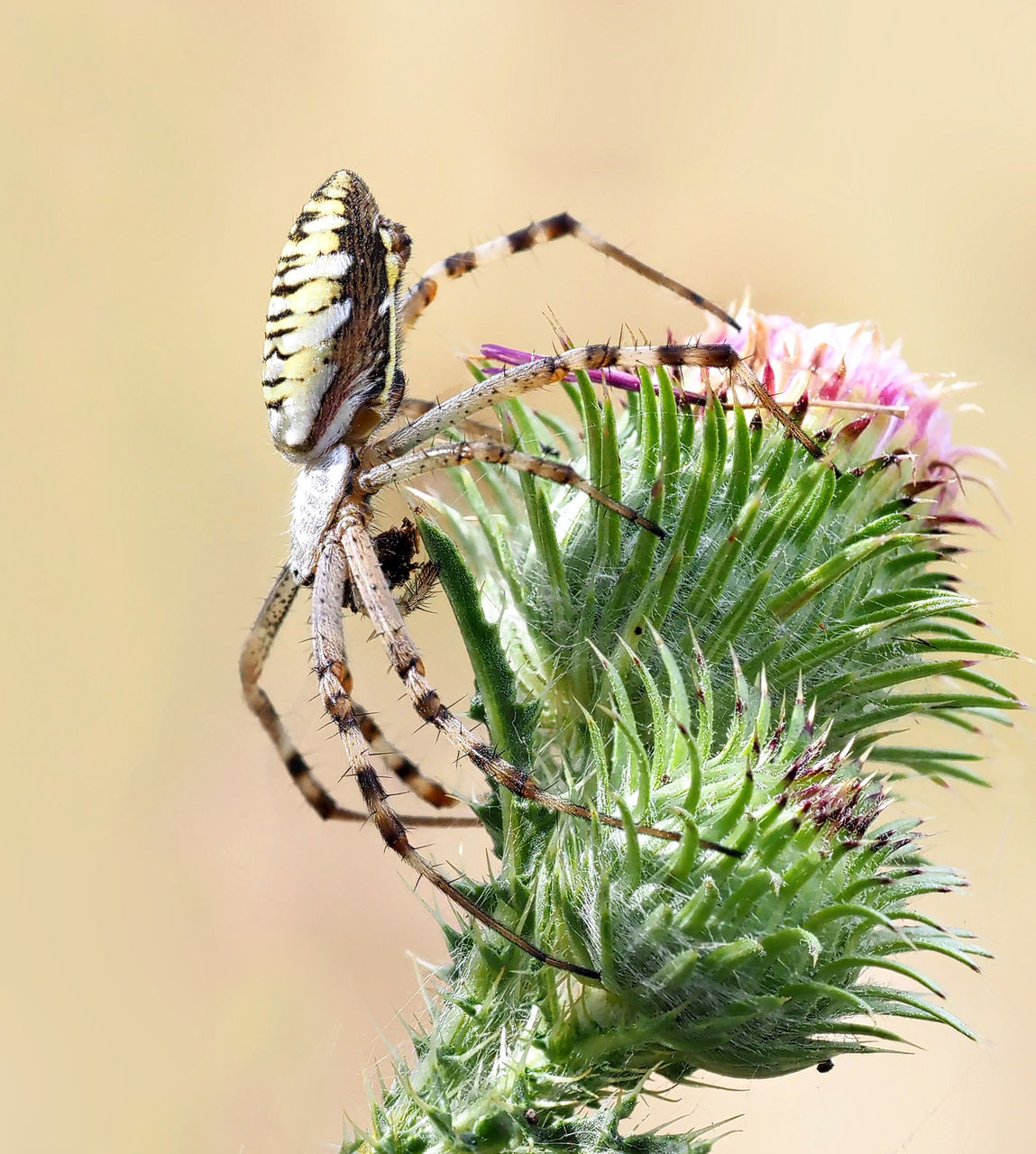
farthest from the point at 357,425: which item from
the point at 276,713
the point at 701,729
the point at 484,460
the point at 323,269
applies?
the point at 701,729

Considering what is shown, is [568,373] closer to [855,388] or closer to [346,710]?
[855,388]

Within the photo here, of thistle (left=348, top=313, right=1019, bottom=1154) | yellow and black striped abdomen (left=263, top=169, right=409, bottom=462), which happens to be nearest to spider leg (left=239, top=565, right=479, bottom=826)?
yellow and black striped abdomen (left=263, top=169, right=409, bottom=462)

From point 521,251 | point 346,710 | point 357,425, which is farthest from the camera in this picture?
point 521,251

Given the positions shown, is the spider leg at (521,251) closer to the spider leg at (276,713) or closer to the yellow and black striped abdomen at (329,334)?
the yellow and black striped abdomen at (329,334)

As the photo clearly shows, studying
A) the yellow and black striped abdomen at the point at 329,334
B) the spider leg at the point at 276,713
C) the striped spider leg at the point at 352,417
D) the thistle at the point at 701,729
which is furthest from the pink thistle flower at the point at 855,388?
the spider leg at the point at 276,713

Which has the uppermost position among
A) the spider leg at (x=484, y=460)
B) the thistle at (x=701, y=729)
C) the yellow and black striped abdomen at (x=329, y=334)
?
the yellow and black striped abdomen at (x=329, y=334)

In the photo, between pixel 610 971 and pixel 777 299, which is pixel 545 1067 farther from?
pixel 777 299

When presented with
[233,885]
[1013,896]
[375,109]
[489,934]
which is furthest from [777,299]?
[489,934]
